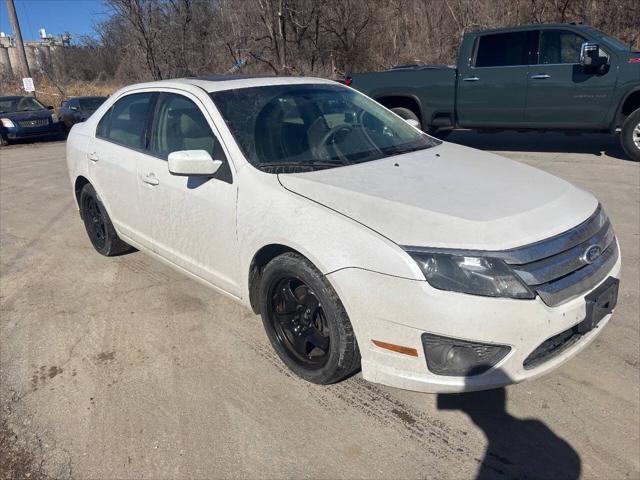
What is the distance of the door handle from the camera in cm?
370

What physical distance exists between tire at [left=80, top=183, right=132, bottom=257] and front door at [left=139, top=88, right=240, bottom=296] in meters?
1.00

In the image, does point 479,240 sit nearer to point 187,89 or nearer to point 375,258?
point 375,258

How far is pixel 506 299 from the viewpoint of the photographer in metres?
2.22

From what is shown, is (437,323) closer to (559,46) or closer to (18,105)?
(559,46)

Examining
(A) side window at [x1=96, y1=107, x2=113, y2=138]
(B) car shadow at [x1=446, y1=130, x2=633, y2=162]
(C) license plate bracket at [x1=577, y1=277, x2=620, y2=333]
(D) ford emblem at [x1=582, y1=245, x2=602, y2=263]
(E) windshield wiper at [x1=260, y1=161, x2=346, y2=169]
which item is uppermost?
(A) side window at [x1=96, y1=107, x2=113, y2=138]

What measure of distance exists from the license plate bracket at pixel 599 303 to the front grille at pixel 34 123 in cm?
1708

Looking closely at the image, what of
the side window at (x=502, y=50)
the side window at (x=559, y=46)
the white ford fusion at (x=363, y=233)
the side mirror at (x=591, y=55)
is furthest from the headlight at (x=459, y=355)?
the side window at (x=502, y=50)

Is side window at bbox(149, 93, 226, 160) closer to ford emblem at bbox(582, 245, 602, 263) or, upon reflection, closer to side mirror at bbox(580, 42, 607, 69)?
ford emblem at bbox(582, 245, 602, 263)

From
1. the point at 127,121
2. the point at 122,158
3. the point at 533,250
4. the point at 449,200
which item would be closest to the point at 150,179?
the point at 122,158

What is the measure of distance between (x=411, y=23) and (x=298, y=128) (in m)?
20.2

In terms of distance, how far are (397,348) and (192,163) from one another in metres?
1.61

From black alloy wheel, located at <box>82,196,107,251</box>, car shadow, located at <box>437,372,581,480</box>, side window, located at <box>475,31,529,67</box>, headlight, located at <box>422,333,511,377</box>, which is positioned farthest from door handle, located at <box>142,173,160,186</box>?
side window, located at <box>475,31,529,67</box>

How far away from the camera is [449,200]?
2.61 m

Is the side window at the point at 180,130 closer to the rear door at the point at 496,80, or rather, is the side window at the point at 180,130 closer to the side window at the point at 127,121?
the side window at the point at 127,121
